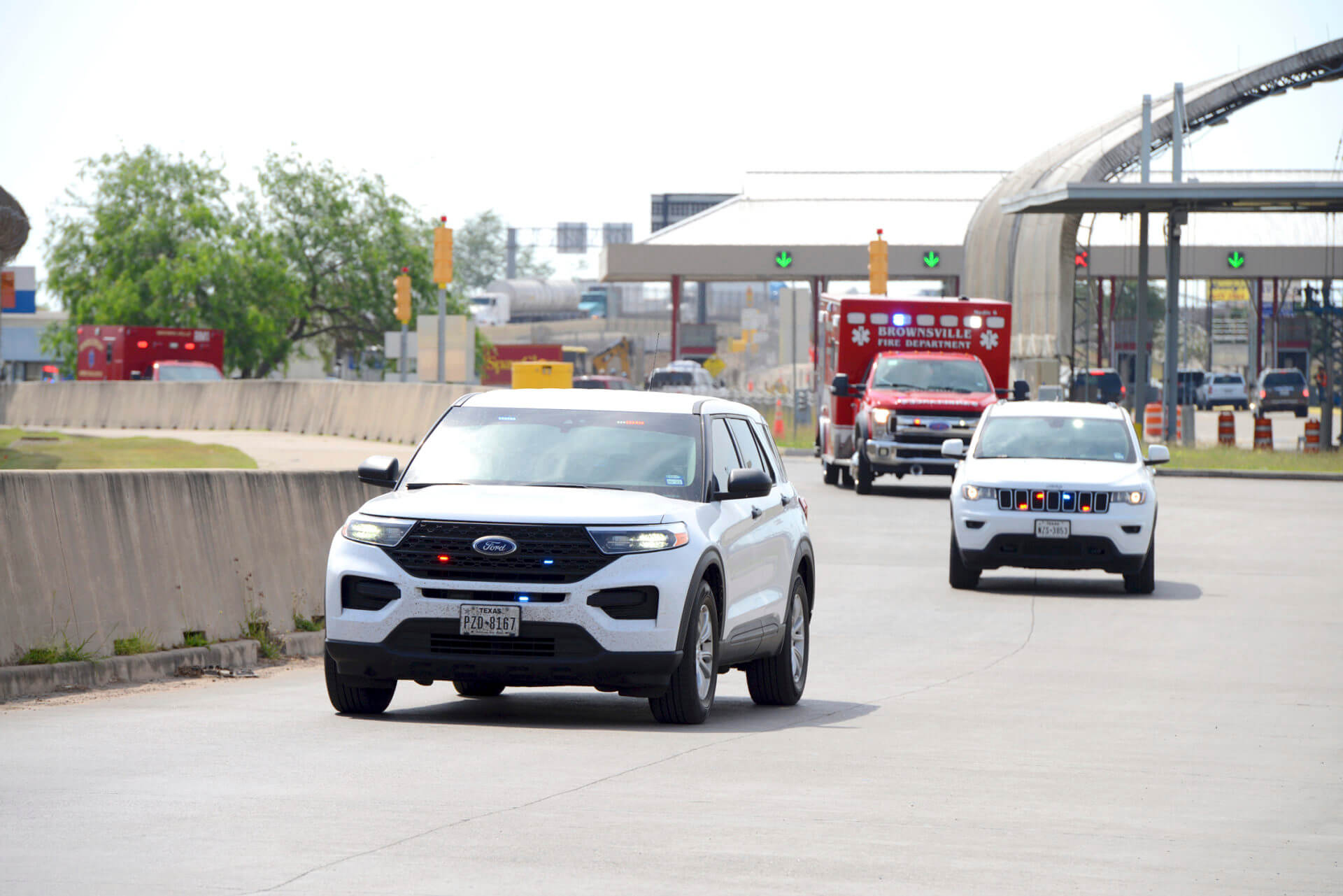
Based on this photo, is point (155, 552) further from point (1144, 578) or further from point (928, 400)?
point (928, 400)

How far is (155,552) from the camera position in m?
12.2

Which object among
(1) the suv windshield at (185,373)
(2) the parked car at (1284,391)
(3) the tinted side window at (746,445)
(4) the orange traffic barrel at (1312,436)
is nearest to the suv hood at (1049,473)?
(3) the tinted side window at (746,445)

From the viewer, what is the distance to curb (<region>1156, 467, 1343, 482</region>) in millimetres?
39719

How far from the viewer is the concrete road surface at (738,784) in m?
6.57

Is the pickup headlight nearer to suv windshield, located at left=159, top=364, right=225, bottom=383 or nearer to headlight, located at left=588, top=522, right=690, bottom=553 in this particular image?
headlight, located at left=588, top=522, right=690, bottom=553

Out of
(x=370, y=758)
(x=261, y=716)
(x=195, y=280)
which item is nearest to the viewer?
(x=370, y=758)

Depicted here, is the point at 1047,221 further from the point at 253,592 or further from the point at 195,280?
the point at 253,592

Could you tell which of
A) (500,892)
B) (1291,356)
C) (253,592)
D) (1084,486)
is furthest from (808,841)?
(1291,356)

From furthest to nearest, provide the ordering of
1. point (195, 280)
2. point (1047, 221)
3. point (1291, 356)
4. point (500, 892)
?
1. point (1291, 356)
2. point (195, 280)
3. point (1047, 221)
4. point (500, 892)

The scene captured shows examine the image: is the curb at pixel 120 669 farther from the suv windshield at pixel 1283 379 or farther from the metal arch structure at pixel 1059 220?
the suv windshield at pixel 1283 379

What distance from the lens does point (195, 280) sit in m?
70.2

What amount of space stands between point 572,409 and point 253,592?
11.8 ft

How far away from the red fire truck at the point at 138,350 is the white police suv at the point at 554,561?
170 feet

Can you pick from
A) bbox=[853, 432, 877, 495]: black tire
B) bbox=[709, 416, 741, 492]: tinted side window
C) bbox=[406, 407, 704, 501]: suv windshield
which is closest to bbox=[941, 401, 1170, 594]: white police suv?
bbox=[709, 416, 741, 492]: tinted side window
